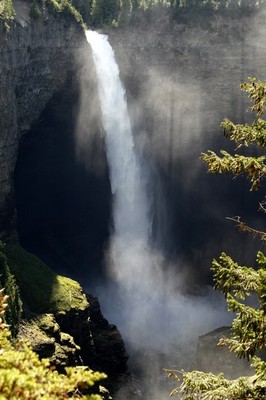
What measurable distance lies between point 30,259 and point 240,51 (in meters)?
33.7

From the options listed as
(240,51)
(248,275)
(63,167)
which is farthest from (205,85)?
(248,275)

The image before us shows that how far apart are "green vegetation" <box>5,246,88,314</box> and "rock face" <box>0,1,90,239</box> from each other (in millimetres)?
5811

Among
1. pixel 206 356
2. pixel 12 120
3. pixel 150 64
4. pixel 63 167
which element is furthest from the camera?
pixel 150 64

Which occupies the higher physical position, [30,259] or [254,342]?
[30,259]

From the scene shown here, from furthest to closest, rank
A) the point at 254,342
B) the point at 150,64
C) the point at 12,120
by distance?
the point at 150,64
the point at 12,120
the point at 254,342

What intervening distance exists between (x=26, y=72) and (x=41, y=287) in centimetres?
2039

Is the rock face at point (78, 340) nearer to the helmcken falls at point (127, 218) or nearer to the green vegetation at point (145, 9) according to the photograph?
the helmcken falls at point (127, 218)

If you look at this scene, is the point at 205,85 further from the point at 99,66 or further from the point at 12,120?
the point at 12,120

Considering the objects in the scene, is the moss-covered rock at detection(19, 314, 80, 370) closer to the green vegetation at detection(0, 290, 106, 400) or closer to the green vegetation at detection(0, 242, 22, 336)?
the green vegetation at detection(0, 242, 22, 336)

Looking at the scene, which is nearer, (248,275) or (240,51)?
(248,275)

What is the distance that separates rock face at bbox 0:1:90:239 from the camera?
1558 inches

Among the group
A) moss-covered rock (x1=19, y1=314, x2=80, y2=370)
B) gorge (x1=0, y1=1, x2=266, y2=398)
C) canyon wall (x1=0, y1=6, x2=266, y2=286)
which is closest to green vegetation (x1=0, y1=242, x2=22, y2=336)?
moss-covered rock (x1=19, y1=314, x2=80, y2=370)

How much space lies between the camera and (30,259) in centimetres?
3678

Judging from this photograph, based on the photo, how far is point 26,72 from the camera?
4394 cm
